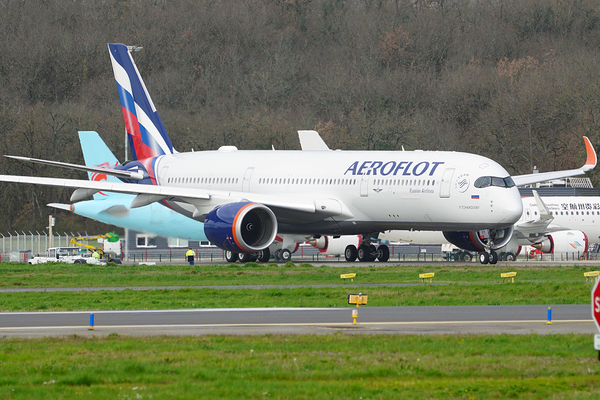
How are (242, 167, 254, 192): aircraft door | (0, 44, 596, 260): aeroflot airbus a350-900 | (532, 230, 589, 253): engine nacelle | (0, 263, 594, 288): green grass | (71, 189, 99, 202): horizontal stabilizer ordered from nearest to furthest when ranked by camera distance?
(0, 263, 594, 288): green grass < (0, 44, 596, 260): aeroflot airbus a350-900 < (71, 189, 99, 202): horizontal stabilizer < (242, 167, 254, 192): aircraft door < (532, 230, 589, 253): engine nacelle

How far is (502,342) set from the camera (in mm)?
14492

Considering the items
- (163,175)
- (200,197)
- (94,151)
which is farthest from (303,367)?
(94,151)

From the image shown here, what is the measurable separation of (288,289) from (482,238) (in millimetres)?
15647

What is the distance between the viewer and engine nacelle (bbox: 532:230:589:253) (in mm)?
51438

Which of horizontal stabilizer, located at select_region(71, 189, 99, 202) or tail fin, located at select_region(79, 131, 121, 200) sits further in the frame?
tail fin, located at select_region(79, 131, 121, 200)

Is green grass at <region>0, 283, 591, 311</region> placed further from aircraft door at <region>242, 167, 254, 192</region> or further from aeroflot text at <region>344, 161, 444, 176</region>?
aircraft door at <region>242, 167, 254, 192</region>

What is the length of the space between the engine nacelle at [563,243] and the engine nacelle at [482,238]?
12957 mm

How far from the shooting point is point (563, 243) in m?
51.6

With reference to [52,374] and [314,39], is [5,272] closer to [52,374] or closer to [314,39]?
[52,374]

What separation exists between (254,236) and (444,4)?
92.2 metres

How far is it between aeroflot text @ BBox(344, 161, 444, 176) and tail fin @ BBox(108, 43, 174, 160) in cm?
1296

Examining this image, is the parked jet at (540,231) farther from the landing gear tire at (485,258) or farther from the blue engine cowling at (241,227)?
the blue engine cowling at (241,227)

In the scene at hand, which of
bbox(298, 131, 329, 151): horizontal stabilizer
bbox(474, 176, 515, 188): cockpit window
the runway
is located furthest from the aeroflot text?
the runway

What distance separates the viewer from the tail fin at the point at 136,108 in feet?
155
